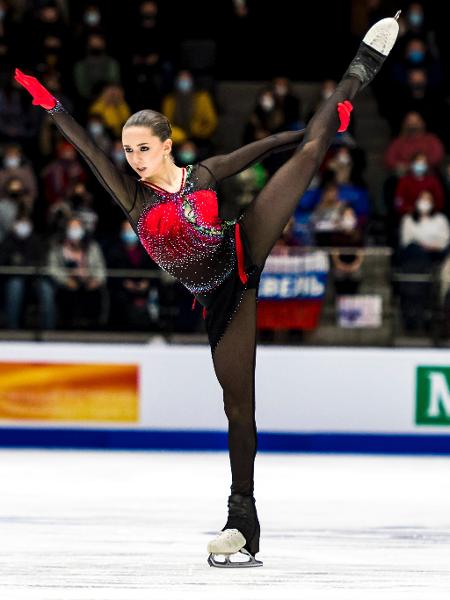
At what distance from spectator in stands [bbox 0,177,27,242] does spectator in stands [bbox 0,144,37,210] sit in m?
0.05

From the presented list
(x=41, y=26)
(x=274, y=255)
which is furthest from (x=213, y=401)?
(x=41, y=26)

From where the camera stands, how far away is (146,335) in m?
8.80

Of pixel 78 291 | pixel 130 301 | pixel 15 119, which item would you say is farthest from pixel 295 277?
pixel 15 119

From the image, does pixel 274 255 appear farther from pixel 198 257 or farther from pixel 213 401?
pixel 198 257

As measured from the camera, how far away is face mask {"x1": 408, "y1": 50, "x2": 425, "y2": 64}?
11.8 metres

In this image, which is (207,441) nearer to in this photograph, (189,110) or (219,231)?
(189,110)

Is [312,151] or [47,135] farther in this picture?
[47,135]

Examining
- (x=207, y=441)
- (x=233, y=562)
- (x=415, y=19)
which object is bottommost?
(x=207, y=441)

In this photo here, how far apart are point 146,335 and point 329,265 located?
50.6 inches

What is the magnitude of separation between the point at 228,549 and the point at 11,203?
6.09m

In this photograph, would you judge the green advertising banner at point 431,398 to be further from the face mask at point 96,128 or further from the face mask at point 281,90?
the face mask at point 96,128

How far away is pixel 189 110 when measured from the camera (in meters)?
11.4

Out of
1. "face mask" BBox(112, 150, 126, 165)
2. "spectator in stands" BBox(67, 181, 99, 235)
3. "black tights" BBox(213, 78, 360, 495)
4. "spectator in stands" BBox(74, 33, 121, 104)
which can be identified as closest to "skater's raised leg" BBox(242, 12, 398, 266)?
"black tights" BBox(213, 78, 360, 495)

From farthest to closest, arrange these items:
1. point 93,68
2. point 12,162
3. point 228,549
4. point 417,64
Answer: point 417,64, point 93,68, point 12,162, point 228,549
